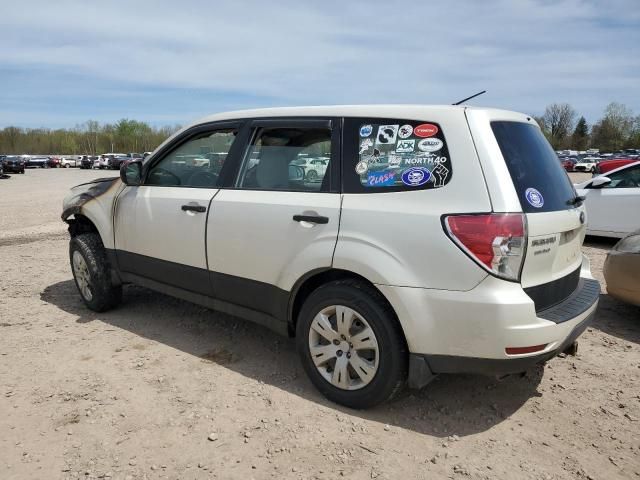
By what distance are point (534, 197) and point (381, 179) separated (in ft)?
2.75

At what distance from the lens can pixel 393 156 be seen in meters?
2.94

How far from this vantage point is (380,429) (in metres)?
2.94

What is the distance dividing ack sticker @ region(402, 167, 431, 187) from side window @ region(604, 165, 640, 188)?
692cm

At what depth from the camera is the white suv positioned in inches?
103

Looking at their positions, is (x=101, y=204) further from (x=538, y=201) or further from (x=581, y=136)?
(x=581, y=136)

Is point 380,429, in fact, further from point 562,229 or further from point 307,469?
point 562,229

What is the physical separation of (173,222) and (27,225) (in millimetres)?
8573

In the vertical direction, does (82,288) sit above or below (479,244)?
below

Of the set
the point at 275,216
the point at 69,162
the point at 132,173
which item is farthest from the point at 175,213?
the point at 69,162

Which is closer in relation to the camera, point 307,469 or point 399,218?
point 307,469

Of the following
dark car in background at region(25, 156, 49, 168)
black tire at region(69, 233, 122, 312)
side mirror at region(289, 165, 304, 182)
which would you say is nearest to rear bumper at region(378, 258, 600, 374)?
side mirror at region(289, 165, 304, 182)

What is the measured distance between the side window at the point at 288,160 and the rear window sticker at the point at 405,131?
0.50 meters

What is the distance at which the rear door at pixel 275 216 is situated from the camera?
313 centimetres

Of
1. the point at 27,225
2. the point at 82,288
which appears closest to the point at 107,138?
the point at 27,225
